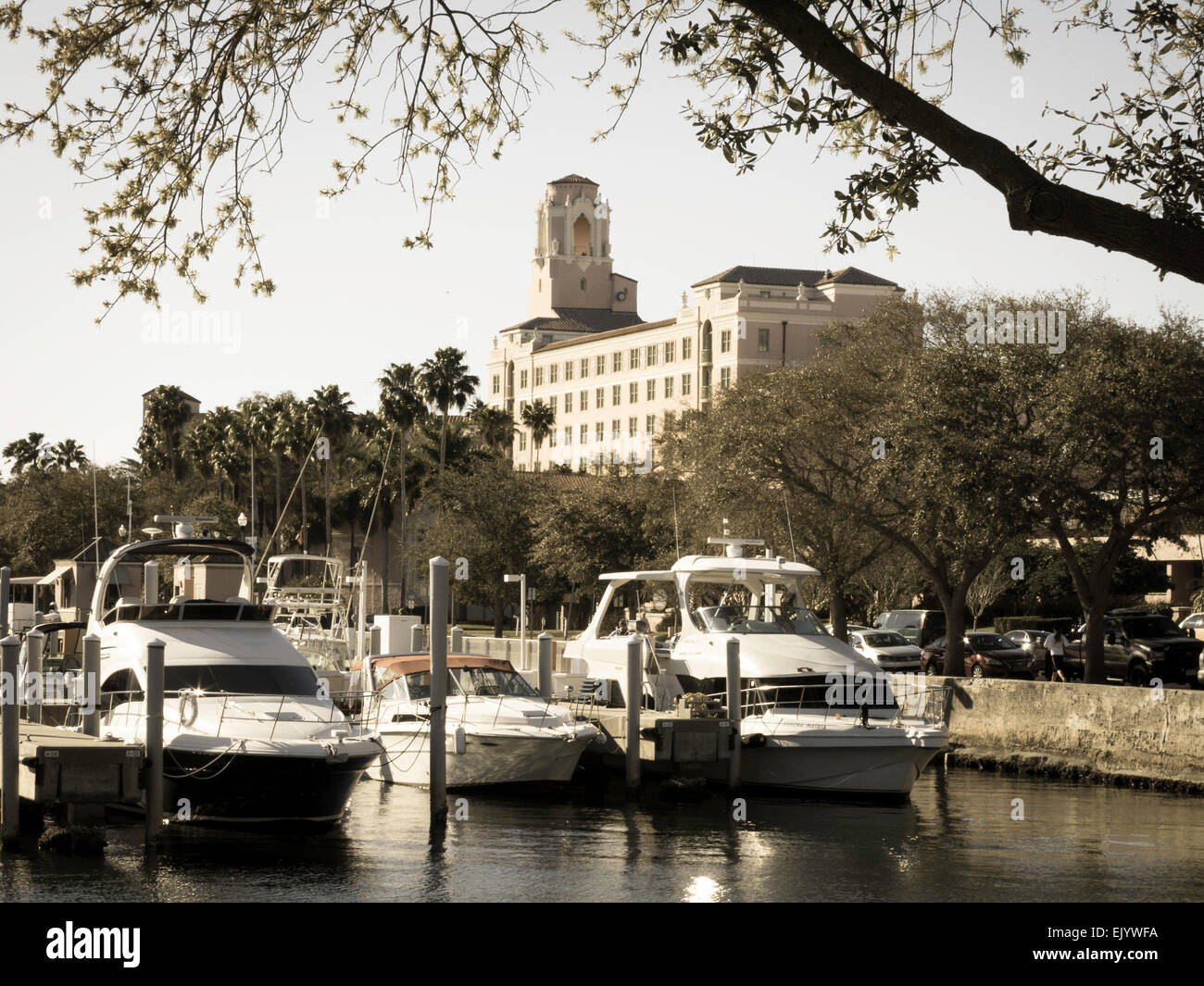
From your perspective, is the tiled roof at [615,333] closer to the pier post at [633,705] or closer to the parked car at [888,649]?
the parked car at [888,649]

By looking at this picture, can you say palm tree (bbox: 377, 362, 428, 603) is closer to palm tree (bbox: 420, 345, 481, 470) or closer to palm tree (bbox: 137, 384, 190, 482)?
palm tree (bbox: 420, 345, 481, 470)

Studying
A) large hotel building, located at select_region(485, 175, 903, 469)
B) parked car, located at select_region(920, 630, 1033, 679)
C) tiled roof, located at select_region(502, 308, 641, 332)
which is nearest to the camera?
parked car, located at select_region(920, 630, 1033, 679)

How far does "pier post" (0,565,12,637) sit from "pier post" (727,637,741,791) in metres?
15.3

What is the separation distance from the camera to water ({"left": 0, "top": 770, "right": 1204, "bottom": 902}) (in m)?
17.5

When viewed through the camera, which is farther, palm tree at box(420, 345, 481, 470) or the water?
palm tree at box(420, 345, 481, 470)

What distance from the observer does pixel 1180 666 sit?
39.7 meters

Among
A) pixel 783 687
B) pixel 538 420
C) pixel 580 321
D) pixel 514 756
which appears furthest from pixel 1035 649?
pixel 580 321

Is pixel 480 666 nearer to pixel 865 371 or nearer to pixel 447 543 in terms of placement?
pixel 865 371

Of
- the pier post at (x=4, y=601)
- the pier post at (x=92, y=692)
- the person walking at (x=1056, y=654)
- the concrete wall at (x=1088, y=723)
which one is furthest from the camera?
the person walking at (x=1056, y=654)

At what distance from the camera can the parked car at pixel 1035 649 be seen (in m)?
43.8

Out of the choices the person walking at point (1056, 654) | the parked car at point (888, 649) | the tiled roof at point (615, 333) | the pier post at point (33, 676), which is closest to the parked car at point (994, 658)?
the person walking at point (1056, 654)

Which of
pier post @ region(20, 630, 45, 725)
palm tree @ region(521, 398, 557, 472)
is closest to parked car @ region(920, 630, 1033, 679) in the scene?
pier post @ region(20, 630, 45, 725)

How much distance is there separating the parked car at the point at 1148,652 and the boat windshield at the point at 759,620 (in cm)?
1513
